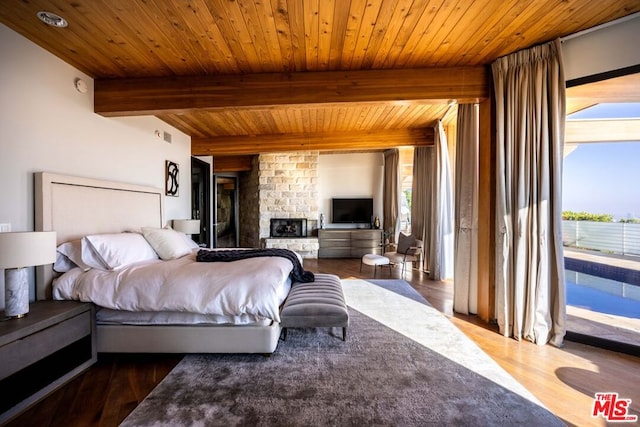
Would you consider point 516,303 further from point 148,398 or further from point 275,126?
point 275,126

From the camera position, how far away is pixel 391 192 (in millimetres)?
6859

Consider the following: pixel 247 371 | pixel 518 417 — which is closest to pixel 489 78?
pixel 518 417

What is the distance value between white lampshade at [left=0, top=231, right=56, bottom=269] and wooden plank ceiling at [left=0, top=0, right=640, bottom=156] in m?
1.61

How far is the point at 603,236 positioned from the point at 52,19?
5.06 m

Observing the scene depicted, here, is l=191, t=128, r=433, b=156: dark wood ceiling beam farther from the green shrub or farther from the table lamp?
the table lamp

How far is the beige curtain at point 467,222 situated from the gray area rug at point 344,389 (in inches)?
25.2

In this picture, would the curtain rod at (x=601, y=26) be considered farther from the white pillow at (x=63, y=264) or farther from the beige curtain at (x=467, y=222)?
the white pillow at (x=63, y=264)

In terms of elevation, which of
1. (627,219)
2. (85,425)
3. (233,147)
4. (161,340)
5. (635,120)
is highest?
(233,147)

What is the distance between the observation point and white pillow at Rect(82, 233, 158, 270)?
2.43 metres

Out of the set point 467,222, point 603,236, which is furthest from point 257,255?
point 603,236

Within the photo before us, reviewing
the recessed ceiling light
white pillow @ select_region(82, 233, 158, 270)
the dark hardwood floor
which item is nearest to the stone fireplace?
white pillow @ select_region(82, 233, 158, 270)

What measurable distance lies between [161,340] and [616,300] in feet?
14.0

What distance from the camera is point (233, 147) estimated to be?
5.21 meters

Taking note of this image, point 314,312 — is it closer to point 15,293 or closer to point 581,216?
point 15,293
